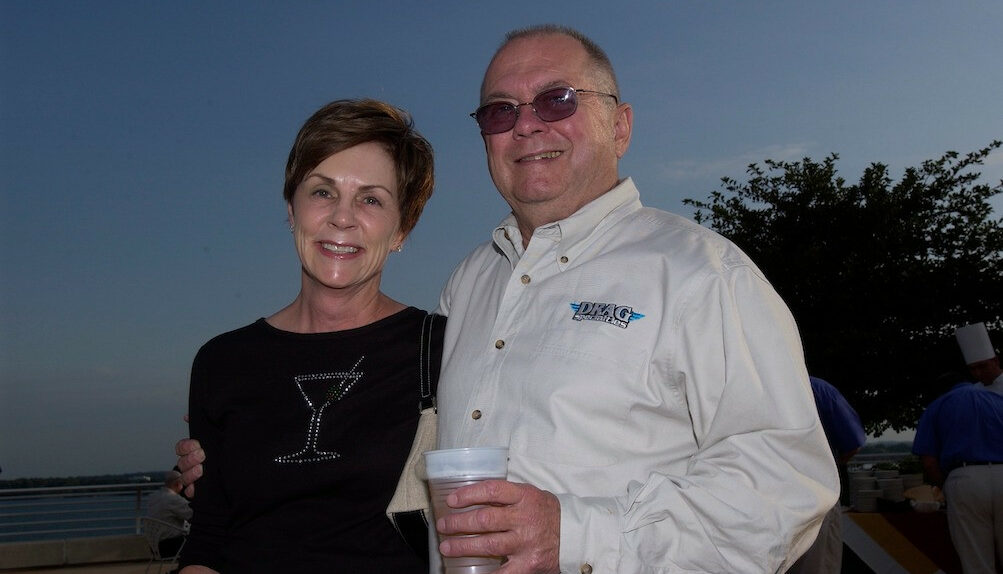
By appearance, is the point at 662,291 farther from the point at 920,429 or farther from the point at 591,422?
the point at 920,429

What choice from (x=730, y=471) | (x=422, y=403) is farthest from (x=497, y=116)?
(x=730, y=471)

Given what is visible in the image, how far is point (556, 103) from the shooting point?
2736mm

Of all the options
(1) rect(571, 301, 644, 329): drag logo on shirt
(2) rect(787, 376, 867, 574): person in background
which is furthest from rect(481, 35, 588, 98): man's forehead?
(2) rect(787, 376, 867, 574): person in background

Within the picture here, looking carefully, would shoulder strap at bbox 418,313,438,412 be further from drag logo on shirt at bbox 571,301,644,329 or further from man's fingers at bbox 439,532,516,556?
man's fingers at bbox 439,532,516,556

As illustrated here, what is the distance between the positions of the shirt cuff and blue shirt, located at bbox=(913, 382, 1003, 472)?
7.33 metres

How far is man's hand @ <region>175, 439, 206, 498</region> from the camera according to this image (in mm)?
2951

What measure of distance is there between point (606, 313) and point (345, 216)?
1.06m

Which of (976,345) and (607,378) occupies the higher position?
(607,378)

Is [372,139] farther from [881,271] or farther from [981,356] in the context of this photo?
[881,271]

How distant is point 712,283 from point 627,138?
3.14 ft

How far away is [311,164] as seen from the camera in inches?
117

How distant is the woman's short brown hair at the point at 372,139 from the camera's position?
117 inches

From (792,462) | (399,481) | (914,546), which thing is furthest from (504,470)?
(914,546)

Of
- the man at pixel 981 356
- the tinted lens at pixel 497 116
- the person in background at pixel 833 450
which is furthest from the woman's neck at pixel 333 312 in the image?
the man at pixel 981 356
